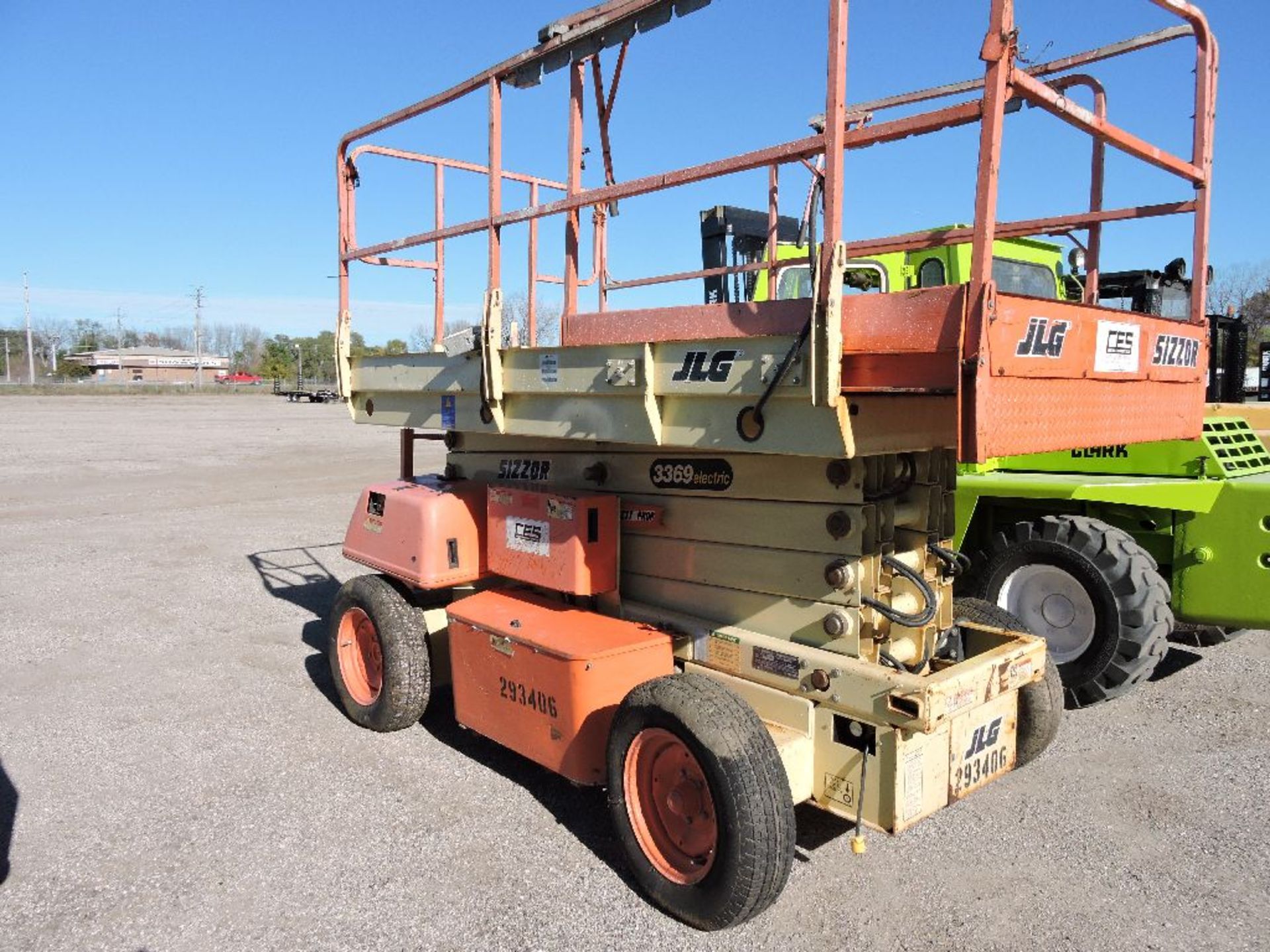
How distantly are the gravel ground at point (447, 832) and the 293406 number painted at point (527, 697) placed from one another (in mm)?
531

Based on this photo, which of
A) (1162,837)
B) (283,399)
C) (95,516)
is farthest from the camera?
(283,399)

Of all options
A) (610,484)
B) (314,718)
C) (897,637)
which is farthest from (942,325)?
(314,718)

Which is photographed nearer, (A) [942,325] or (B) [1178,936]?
(A) [942,325]

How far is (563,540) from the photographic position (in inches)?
157

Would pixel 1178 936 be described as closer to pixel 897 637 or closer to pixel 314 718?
pixel 897 637

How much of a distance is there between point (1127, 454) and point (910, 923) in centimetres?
349

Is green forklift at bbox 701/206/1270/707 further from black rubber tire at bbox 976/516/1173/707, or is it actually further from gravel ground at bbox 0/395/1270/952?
gravel ground at bbox 0/395/1270/952

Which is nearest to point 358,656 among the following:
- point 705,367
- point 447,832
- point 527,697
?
point 447,832

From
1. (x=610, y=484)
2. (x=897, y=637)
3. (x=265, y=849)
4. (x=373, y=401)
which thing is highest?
(x=373, y=401)

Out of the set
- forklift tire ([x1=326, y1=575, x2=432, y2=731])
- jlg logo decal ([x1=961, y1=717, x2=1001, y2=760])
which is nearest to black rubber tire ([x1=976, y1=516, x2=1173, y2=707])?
jlg logo decal ([x1=961, y1=717, x2=1001, y2=760])

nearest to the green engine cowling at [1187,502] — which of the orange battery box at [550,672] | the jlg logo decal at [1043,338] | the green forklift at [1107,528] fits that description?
the green forklift at [1107,528]

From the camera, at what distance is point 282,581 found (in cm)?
866

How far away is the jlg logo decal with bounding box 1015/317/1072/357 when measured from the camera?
2.77m

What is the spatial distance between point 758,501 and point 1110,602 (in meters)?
2.61
